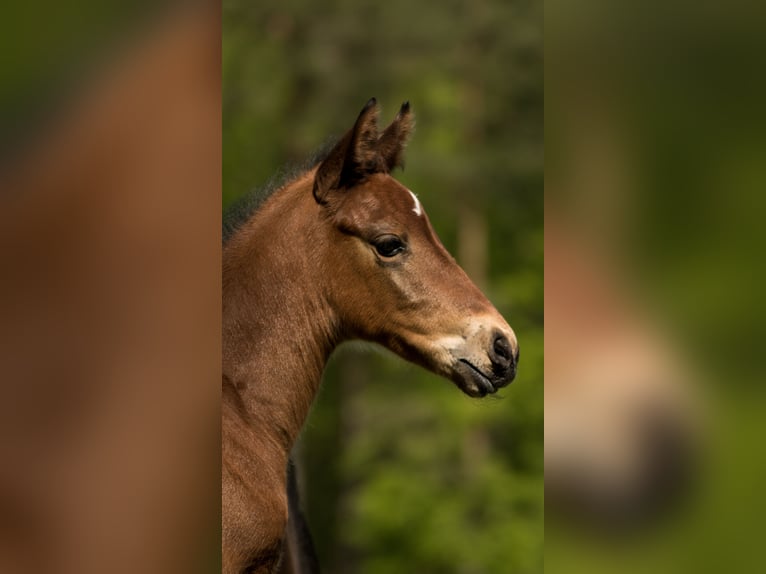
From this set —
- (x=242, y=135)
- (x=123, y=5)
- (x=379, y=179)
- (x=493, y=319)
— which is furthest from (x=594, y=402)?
(x=242, y=135)

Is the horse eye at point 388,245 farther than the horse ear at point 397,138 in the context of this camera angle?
No

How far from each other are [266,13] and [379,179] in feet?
26.4

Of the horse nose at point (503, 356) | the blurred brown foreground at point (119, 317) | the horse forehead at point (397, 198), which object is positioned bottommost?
the blurred brown foreground at point (119, 317)

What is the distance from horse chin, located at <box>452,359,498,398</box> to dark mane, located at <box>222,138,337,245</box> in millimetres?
808

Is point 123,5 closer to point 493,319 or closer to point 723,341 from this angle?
point 723,341

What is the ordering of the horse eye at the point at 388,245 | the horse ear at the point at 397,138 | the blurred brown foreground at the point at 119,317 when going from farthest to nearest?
the horse ear at the point at 397,138
the horse eye at the point at 388,245
the blurred brown foreground at the point at 119,317

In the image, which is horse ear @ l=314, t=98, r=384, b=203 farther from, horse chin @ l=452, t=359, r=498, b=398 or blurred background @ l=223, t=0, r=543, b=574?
blurred background @ l=223, t=0, r=543, b=574

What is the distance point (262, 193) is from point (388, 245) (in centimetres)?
50

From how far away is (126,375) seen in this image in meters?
1.15

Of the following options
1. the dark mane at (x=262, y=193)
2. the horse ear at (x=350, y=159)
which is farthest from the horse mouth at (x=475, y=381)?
the dark mane at (x=262, y=193)

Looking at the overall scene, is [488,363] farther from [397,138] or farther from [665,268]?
[665,268]

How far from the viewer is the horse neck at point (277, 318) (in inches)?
122

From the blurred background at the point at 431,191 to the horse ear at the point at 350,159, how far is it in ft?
23.8

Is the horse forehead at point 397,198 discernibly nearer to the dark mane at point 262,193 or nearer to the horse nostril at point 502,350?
the dark mane at point 262,193
